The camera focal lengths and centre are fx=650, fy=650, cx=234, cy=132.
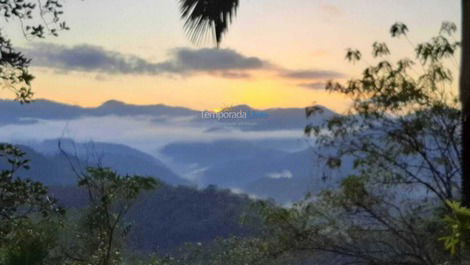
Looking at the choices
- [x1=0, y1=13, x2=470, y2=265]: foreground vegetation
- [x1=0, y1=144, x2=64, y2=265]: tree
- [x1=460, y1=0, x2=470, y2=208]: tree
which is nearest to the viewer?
[x1=0, y1=144, x2=64, y2=265]: tree

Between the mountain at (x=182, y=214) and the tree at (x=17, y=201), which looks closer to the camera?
the tree at (x=17, y=201)

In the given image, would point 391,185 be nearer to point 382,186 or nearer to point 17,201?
point 382,186

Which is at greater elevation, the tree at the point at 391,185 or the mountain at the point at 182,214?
the tree at the point at 391,185

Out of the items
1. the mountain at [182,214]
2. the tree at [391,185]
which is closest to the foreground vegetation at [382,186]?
the tree at [391,185]

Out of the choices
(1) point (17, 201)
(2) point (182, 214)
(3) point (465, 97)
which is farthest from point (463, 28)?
(2) point (182, 214)

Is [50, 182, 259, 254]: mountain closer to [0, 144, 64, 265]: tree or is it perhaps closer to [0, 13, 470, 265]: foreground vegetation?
[0, 13, 470, 265]: foreground vegetation

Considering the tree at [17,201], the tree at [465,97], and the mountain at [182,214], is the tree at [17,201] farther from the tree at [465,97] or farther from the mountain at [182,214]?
the mountain at [182,214]

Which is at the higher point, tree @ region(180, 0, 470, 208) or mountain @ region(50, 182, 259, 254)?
tree @ region(180, 0, 470, 208)

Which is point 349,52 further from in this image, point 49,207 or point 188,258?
point 188,258

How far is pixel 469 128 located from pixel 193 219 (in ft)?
248

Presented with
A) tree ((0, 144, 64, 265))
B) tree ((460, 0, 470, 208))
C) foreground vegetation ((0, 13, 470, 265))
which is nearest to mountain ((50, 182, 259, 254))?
foreground vegetation ((0, 13, 470, 265))

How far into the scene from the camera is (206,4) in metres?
9.54

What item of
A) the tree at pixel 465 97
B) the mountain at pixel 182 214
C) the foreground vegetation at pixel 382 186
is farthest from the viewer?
the mountain at pixel 182 214

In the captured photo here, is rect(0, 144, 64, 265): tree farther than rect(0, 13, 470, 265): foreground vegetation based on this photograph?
No
